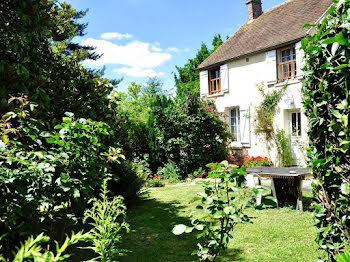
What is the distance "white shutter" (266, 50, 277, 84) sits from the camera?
12461mm

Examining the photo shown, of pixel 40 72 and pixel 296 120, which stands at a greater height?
pixel 40 72

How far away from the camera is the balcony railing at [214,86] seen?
15620mm

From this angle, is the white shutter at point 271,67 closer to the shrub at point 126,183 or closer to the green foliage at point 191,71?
the shrub at point 126,183

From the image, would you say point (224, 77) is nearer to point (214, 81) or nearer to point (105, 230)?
point (214, 81)

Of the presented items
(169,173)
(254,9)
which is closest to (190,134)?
(169,173)

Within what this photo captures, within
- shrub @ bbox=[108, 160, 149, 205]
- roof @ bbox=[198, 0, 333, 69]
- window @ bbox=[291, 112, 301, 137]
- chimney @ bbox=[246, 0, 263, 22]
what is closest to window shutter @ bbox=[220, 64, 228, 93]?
roof @ bbox=[198, 0, 333, 69]

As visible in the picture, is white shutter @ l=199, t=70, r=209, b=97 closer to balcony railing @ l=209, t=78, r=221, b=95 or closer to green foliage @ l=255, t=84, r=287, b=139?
balcony railing @ l=209, t=78, r=221, b=95

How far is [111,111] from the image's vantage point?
475 centimetres

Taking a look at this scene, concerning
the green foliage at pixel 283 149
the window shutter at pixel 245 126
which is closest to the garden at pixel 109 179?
the green foliage at pixel 283 149

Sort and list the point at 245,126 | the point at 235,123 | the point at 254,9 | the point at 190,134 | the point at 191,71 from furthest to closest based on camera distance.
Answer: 1. the point at 191,71
2. the point at 254,9
3. the point at 235,123
4. the point at 245,126
5. the point at 190,134

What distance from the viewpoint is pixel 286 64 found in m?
12.4

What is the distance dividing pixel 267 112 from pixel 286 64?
2.24 meters

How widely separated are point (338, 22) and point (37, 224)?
2.90m

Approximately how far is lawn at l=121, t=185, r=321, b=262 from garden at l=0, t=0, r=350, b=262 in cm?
2
